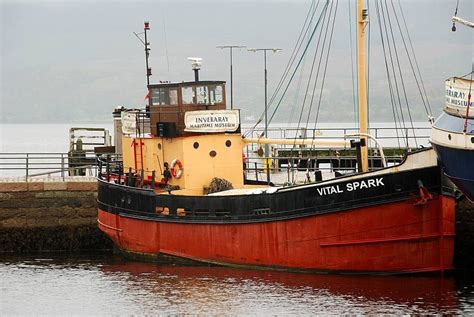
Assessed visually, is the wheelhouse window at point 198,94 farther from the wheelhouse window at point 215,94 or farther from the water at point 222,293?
the water at point 222,293

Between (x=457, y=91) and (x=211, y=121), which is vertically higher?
(x=457, y=91)

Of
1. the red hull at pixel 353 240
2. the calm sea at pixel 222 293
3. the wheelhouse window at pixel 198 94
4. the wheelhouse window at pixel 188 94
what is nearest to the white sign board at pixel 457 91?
the red hull at pixel 353 240

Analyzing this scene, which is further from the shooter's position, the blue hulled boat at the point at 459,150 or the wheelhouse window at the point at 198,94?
the wheelhouse window at the point at 198,94

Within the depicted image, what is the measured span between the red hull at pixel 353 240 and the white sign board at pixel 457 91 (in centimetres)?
320

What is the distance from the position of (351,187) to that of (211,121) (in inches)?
249

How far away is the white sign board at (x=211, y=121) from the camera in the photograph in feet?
117

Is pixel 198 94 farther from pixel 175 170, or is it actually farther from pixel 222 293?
pixel 222 293

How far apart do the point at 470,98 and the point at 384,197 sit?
156 inches

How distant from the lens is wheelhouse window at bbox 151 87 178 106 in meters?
36.8

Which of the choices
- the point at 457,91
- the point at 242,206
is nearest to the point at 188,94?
the point at 242,206

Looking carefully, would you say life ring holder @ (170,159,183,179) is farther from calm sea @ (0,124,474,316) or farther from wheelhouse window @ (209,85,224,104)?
calm sea @ (0,124,474,316)

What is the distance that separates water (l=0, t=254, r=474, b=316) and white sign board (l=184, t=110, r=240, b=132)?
13.8 ft

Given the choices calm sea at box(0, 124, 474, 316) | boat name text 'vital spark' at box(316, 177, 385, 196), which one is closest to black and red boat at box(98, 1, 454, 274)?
boat name text 'vital spark' at box(316, 177, 385, 196)

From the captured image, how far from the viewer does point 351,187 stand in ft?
101
